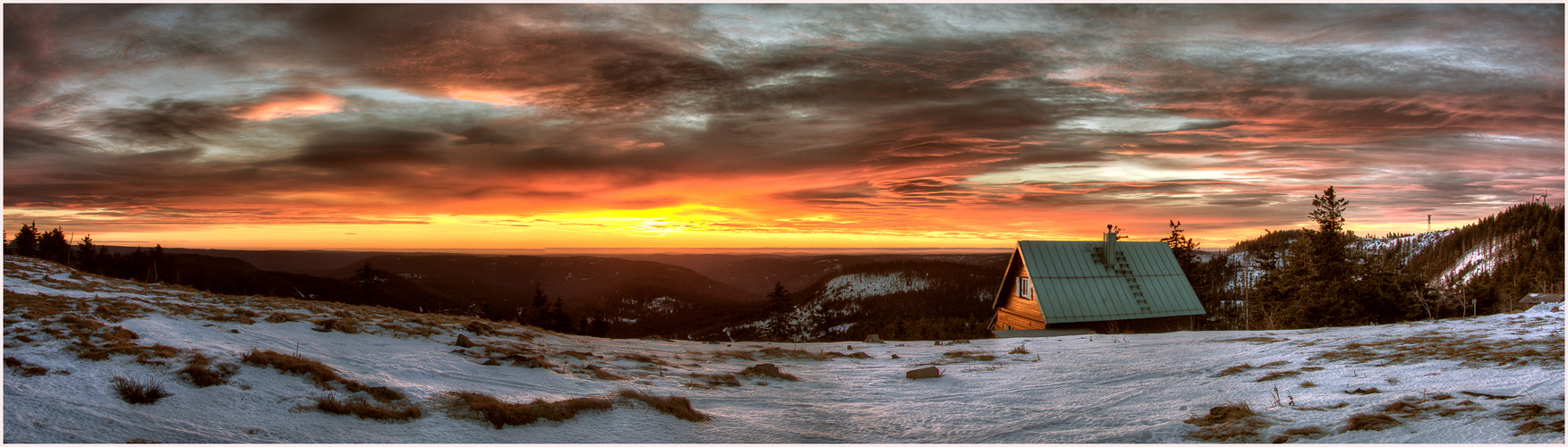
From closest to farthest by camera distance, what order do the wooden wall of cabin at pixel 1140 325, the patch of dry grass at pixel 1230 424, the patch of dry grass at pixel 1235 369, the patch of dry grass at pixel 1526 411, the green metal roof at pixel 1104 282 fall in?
the patch of dry grass at pixel 1526 411 < the patch of dry grass at pixel 1230 424 < the patch of dry grass at pixel 1235 369 < the wooden wall of cabin at pixel 1140 325 < the green metal roof at pixel 1104 282

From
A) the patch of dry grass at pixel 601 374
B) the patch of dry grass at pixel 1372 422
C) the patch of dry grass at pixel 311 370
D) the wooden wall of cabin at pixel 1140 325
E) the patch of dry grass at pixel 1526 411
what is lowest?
the wooden wall of cabin at pixel 1140 325

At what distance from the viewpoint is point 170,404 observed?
17.1 ft

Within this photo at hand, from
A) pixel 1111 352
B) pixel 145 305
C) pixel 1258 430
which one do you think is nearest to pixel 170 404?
pixel 145 305

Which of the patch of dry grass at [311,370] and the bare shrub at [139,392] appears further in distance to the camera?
the patch of dry grass at [311,370]

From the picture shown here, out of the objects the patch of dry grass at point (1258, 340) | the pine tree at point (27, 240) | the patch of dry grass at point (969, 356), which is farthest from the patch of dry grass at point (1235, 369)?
the pine tree at point (27, 240)

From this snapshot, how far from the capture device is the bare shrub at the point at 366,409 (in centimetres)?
536

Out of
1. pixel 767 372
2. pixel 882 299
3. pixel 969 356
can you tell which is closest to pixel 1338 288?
pixel 969 356

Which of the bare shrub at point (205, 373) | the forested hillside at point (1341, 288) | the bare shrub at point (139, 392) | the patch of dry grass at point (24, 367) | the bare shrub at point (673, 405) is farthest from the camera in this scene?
the forested hillside at point (1341, 288)

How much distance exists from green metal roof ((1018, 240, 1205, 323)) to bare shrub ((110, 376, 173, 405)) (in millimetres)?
23471

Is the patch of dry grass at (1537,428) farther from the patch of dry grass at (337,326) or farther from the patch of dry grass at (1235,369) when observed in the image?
the patch of dry grass at (337,326)

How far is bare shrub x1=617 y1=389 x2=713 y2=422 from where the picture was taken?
19.8 feet

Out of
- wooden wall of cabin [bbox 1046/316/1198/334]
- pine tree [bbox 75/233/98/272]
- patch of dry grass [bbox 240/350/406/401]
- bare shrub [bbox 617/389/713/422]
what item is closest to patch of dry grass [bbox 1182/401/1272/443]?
bare shrub [bbox 617/389/713/422]

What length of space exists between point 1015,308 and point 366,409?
2510cm

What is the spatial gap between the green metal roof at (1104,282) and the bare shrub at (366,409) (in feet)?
71.9
